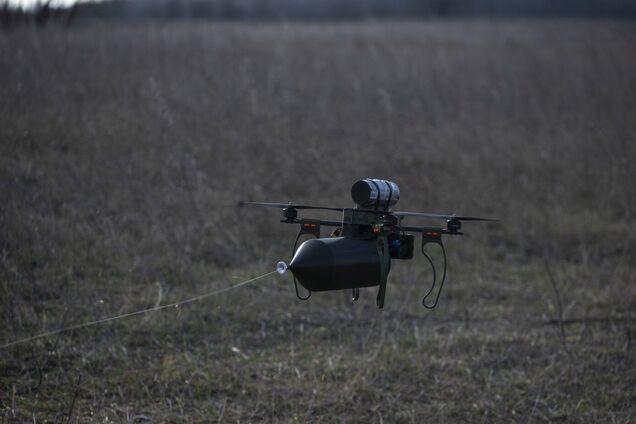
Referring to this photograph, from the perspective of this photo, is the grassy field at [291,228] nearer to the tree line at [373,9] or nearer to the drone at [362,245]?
the drone at [362,245]

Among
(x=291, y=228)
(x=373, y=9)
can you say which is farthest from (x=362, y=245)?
(x=373, y=9)

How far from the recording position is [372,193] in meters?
3.32

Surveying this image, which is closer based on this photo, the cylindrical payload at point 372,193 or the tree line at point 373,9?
the cylindrical payload at point 372,193

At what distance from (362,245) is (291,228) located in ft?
13.9

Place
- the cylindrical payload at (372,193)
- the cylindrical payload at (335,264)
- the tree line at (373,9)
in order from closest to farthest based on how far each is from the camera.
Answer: the cylindrical payload at (335,264), the cylindrical payload at (372,193), the tree line at (373,9)

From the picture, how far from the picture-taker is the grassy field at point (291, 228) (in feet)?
15.2

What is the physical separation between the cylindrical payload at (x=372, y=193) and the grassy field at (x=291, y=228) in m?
1.53

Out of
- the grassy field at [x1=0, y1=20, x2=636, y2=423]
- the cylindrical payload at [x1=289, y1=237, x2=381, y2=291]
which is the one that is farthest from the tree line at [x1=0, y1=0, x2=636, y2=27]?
the cylindrical payload at [x1=289, y1=237, x2=381, y2=291]

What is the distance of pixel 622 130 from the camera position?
34.2 feet

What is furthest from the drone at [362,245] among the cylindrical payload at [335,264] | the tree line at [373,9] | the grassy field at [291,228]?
the tree line at [373,9]

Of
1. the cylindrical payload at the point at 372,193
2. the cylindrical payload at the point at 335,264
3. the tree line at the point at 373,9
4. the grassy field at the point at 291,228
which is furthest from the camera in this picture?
the tree line at the point at 373,9

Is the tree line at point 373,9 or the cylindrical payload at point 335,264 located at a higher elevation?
the tree line at point 373,9

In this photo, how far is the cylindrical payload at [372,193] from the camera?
10.9ft

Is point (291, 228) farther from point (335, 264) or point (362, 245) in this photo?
point (335, 264)
